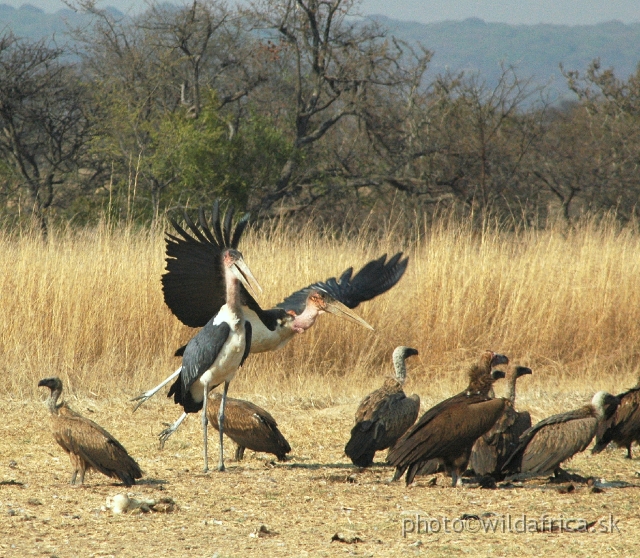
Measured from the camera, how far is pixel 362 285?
731 cm

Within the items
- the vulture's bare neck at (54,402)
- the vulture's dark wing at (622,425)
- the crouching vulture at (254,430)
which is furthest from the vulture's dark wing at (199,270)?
the vulture's dark wing at (622,425)

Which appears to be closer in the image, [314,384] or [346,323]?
[314,384]

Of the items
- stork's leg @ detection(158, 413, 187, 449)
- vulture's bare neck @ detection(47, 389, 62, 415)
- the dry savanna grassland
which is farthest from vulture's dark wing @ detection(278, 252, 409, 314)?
vulture's bare neck @ detection(47, 389, 62, 415)

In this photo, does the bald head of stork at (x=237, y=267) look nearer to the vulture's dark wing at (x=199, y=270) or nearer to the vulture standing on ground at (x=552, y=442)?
the vulture's dark wing at (x=199, y=270)

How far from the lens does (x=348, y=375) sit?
29.6 feet

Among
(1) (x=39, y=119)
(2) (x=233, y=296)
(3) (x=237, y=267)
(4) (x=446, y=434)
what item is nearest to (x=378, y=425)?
(4) (x=446, y=434)

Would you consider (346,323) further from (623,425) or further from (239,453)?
(623,425)

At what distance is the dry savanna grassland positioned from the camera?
4.21m

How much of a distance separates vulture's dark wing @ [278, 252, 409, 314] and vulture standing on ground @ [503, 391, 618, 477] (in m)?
2.37

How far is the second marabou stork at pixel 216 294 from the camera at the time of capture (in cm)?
592

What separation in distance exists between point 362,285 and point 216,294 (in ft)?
4.77

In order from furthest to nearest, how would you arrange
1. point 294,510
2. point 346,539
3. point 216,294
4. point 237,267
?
point 216,294
point 237,267
point 294,510
point 346,539

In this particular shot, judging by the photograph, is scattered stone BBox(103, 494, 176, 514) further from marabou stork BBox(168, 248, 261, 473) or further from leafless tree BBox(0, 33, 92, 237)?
leafless tree BBox(0, 33, 92, 237)

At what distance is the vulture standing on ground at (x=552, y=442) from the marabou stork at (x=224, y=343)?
178 cm
